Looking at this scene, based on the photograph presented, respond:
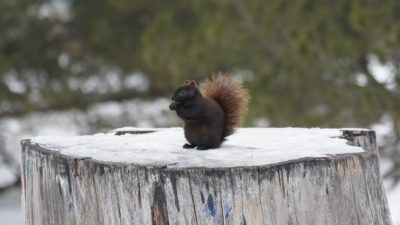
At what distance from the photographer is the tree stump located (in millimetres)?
2580

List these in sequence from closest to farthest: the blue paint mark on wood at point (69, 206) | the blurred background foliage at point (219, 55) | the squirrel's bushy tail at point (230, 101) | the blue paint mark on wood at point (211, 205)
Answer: the blue paint mark on wood at point (211, 205), the blue paint mark on wood at point (69, 206), the squirrel's bushy tail at point (230, 101), the blurred background foliage at point (219, 55)

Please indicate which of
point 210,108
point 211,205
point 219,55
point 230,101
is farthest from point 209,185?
point 219,55

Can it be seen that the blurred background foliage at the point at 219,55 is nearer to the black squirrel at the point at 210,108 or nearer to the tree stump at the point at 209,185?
the black squirrel at the point at 210,108

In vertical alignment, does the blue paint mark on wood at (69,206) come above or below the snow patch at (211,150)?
below

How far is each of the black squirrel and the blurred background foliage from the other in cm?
345

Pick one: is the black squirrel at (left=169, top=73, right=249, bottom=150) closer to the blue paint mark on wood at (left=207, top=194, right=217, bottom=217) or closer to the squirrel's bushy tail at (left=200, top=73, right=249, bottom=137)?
the squirrel's bushy tail at (left=200, top=73, right=249, bottom=137)

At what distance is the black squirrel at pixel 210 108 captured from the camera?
300 cm

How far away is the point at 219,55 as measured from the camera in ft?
28.6

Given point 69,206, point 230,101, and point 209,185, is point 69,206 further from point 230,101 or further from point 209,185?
point 230,101

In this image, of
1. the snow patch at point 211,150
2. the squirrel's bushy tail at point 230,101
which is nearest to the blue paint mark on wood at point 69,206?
the snow patch at point 211,150

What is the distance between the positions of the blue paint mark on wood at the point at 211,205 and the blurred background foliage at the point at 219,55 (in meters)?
4.12

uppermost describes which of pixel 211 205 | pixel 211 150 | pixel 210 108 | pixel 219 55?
pixel 219 55

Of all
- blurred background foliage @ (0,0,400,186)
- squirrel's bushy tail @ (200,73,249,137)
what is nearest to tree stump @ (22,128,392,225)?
squirrel's bushy tail @ (200,73,249,137)

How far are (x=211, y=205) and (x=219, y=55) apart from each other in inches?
244
